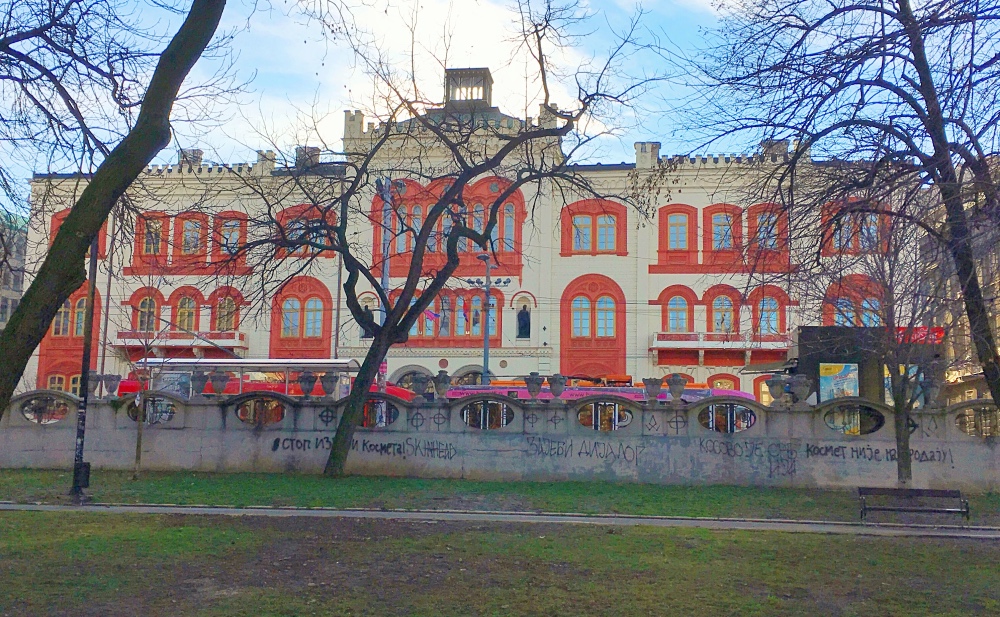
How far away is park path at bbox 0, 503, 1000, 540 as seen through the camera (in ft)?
52.1

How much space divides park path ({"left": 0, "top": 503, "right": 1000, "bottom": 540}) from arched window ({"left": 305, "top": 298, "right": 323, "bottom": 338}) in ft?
102

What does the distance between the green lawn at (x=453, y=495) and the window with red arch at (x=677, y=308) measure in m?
23.8

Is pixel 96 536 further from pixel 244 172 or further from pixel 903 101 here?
pixel 244 172

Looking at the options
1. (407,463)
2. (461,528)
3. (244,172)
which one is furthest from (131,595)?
(244,172)

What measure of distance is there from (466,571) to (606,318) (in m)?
37.6

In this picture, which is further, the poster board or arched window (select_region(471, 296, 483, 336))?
Result: arched window (select_region(471, 296, 483, 336))

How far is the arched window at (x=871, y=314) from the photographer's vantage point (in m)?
22.7

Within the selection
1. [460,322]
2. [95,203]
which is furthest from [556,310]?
[95,203]

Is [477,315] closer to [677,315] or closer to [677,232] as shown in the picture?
[677,315]

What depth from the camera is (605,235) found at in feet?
159

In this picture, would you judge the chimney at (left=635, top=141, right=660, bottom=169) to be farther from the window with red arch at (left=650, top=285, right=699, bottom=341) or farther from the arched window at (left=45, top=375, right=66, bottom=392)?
the arched window at (left=45, top=375, right=66, bottom=392)

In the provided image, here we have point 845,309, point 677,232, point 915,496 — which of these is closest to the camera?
point 915,496

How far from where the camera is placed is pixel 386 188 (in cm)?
2531

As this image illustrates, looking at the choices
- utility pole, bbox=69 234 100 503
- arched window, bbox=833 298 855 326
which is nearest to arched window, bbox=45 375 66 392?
utility pole, bbox=69 234 100 503
